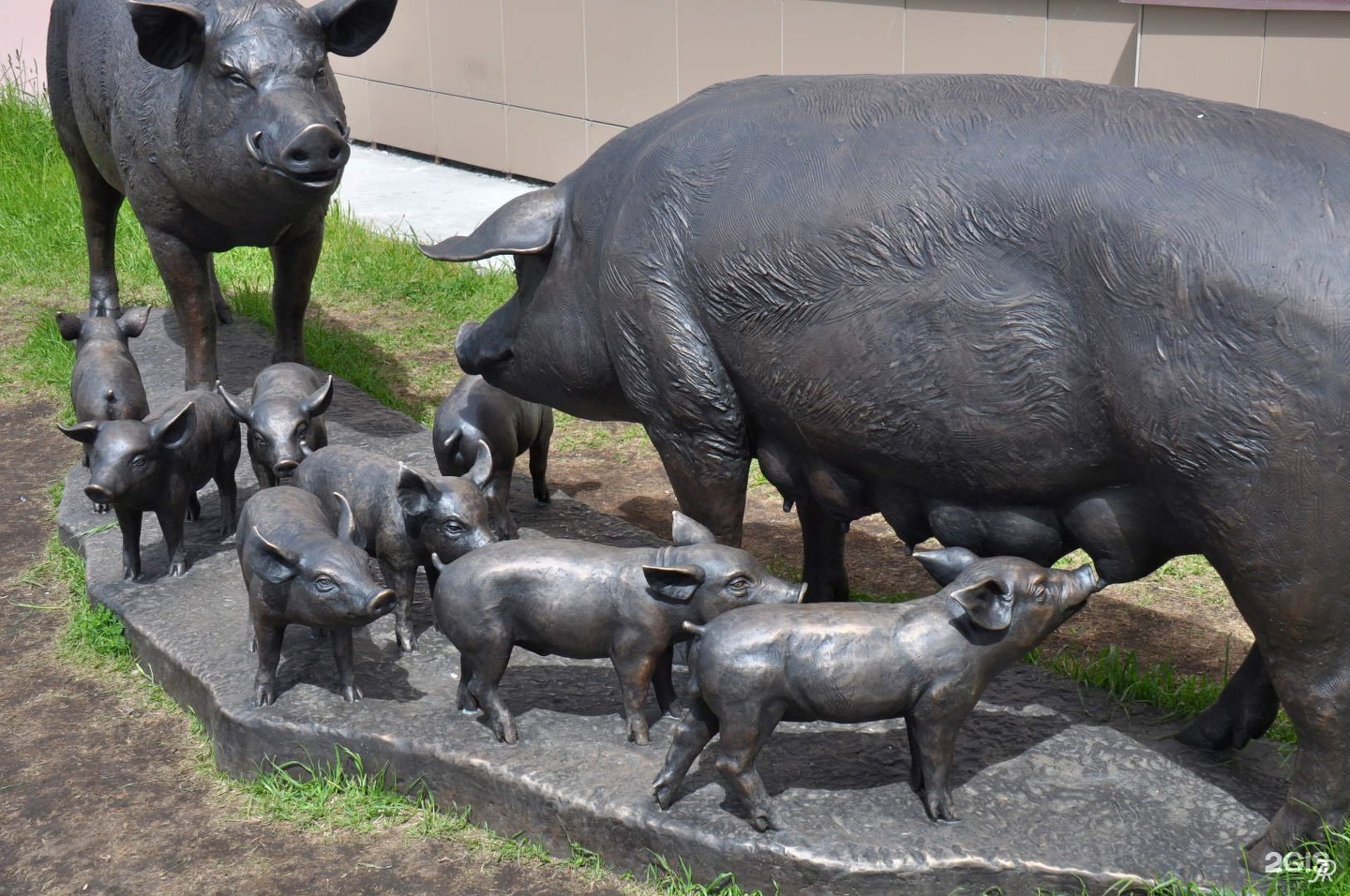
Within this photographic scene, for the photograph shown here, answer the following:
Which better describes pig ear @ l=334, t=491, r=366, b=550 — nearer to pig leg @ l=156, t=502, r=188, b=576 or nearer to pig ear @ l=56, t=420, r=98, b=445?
pig leg @ l=156, t=502, r=188, b=576

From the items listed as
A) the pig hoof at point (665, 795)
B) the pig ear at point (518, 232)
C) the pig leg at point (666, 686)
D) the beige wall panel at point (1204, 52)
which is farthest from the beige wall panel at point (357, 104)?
the pig hoof at point (665, 795)

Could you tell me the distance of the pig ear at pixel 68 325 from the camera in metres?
5.85

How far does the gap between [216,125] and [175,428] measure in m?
1.07

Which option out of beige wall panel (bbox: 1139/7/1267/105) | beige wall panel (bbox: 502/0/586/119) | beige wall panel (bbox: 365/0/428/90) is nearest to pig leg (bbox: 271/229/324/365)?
beige wall panel (bbox: 1139/7/1267/105)

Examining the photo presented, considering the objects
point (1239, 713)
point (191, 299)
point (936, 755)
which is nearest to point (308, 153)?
point (191, 299)

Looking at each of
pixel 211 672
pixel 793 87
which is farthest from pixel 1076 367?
pixel 211 672

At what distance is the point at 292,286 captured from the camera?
6.02m

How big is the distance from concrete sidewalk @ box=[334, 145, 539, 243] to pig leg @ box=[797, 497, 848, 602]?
5.51 metres

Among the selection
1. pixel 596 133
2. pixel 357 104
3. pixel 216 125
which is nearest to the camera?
pixel 216 125

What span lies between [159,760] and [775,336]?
2.13 meters

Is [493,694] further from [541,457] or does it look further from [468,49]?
[468,49]

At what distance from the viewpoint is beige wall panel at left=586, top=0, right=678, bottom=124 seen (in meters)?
9.82

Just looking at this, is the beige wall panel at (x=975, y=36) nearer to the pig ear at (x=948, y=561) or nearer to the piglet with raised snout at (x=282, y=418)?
the piglet with raised snout at (x=282, y=418)

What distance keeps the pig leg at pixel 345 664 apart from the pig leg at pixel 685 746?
38.0 inches
